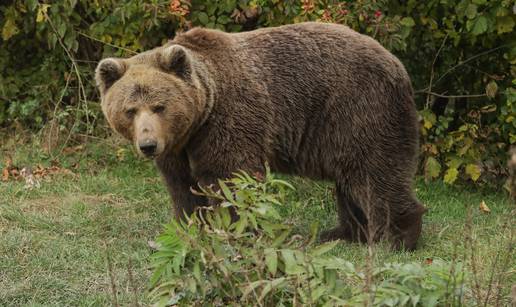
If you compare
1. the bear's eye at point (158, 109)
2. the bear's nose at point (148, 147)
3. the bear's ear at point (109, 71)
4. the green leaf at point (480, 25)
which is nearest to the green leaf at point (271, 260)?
the bear's nose at point (148, 147)

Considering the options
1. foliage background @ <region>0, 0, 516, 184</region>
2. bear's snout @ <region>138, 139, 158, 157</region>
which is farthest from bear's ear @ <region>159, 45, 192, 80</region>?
foliage background @ <region>0, 0, 516, 184</region>

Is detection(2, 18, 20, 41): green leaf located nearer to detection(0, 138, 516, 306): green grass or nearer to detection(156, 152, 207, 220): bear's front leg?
detection(0, 138, 516, 306): green grass

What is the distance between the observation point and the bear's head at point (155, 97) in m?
5.29

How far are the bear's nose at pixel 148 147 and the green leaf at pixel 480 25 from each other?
2.97 metres

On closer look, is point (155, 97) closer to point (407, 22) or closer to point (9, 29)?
point (407, 22)

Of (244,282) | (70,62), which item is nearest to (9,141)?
(70,62)

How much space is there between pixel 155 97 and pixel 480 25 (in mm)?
2853

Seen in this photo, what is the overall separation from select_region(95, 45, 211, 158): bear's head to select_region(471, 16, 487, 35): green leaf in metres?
2.40

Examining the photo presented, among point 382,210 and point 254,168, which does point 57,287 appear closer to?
point 254,168

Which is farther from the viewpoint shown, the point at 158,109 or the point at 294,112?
the point at 294,112

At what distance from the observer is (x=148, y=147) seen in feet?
17.1

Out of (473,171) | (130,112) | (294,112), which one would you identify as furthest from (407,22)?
(130,112)

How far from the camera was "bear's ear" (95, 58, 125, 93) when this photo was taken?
5.50 m

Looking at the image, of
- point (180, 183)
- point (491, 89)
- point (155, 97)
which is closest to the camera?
point (155, 97)
